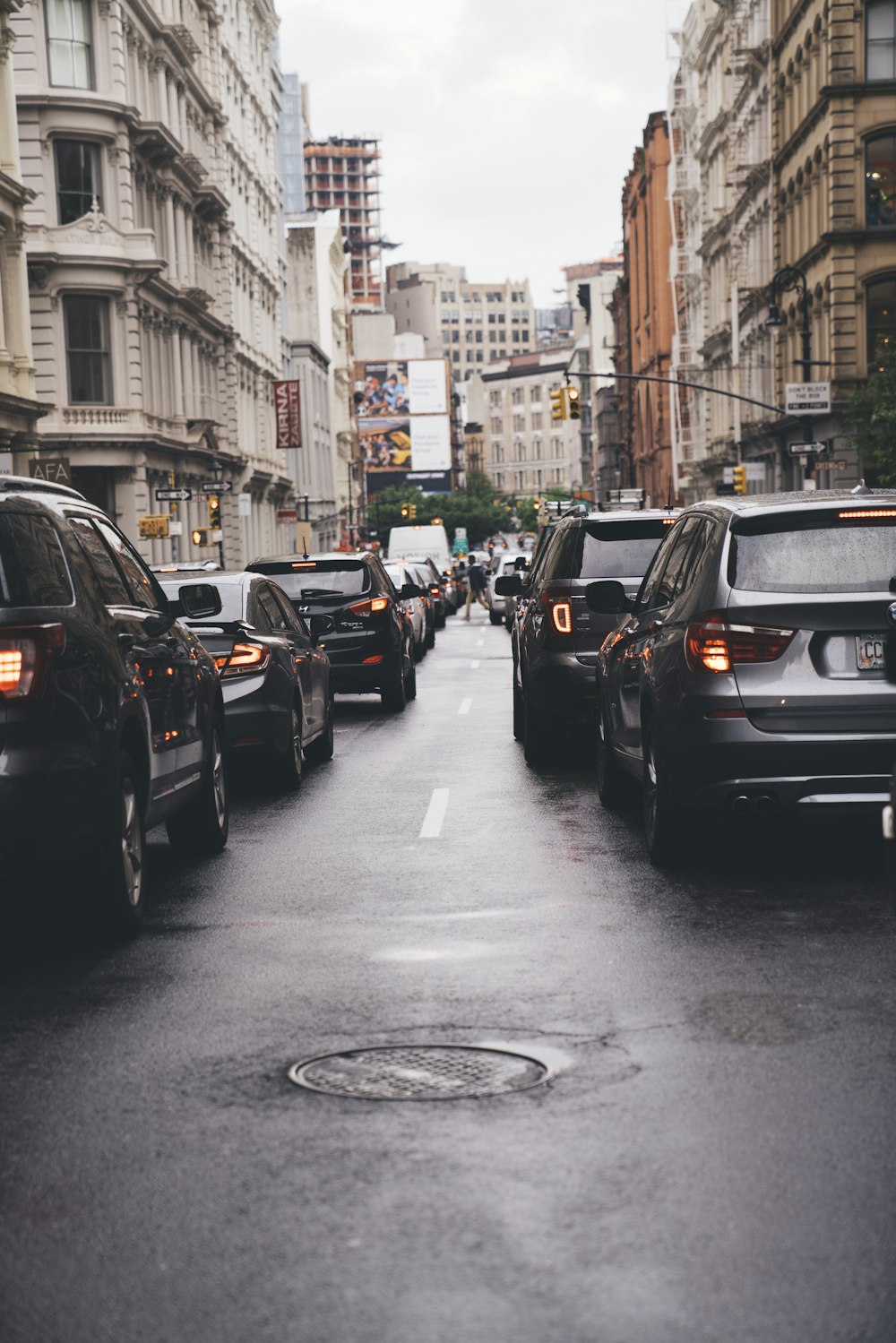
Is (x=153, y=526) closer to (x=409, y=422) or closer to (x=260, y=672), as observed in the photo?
(x=260, y=672)

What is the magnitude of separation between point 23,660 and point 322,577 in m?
13.8

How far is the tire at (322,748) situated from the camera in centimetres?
1627

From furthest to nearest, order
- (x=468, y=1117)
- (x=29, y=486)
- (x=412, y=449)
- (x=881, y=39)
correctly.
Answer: (x=412, y=449)
(x=881, y=39)
(x=29, y=486)
(x=468, y=1117)

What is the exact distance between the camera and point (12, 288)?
3741 cm

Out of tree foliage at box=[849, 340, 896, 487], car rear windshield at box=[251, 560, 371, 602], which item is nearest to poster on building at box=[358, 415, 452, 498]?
tree foliage at box=[849, 340, 896, 487]

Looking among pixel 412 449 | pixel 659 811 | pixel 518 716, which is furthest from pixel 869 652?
pixel 412 449

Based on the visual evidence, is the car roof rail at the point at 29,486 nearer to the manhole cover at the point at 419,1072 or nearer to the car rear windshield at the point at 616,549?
the manhole cover at the point at 419,1072

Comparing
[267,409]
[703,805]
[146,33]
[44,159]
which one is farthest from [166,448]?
[703,805]

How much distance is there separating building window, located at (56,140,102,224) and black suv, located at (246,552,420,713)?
99.3 feet

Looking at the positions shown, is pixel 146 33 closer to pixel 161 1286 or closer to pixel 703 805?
pixel 703 805

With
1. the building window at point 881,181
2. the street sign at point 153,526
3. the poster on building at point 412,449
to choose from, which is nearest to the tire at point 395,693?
the street sign at point 153,526

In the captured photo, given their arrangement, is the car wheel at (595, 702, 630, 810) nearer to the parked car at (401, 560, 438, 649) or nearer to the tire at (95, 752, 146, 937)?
the tire at (95, 752, 146, 937)

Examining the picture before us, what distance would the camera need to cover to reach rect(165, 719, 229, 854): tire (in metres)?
10.7

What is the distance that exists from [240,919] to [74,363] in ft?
137
